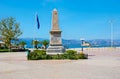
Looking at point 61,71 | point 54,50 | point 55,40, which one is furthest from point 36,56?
point 61,71

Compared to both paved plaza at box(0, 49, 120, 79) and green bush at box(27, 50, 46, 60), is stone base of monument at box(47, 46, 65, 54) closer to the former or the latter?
green bush at box(27, 50, 46, 60)

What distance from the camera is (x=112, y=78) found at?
1280 cm

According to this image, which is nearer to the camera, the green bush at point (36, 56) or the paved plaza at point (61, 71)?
the paved plaza at point (61, 71)

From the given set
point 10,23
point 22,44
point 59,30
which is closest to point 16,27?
point 10,23

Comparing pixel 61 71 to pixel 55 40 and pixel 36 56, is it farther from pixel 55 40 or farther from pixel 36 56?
pixel 55 40

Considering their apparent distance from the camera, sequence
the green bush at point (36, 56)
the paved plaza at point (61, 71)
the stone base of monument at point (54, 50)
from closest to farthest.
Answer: the paved plaza at point (61, 71) < the green bush at point (36, 56) < the stone base of monument at point (54, 50)

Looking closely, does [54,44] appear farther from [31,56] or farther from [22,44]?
[22,44]

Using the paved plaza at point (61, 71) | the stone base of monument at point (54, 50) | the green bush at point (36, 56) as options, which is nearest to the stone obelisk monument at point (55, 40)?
the stone base of monument at point (54, 50)

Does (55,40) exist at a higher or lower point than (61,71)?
higher

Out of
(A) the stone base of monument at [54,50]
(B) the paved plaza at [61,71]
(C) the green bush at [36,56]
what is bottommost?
(B) the paved plaza at [61,71]

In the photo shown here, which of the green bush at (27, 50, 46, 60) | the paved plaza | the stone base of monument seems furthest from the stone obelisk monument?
the paved plaza

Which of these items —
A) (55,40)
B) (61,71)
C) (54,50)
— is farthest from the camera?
(55,40)

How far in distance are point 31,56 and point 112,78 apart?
1490cm

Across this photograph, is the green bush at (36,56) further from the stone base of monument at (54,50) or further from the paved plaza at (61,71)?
the paved plaza at (61,71)
